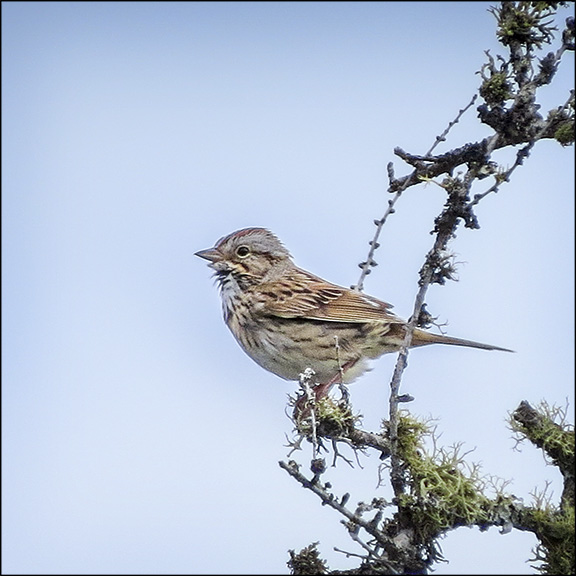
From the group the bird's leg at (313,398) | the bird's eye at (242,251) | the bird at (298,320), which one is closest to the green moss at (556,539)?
the bird's leg at (313,398)

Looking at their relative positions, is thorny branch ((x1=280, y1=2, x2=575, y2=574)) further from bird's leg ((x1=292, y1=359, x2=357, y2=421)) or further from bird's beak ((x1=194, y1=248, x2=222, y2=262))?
bird's beak ((x1=194, y1=248, x2=222, y2=262))

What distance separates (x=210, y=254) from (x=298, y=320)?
2.80 feet

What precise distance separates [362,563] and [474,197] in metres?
1.66

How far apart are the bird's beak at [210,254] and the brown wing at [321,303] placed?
0.39m

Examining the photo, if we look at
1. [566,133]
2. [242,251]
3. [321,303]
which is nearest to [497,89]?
[566,133]

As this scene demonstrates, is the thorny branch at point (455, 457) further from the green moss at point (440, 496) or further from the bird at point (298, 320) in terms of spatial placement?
the bird at point (298, 320)

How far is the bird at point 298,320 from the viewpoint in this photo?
6555 mm

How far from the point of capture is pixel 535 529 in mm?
4199

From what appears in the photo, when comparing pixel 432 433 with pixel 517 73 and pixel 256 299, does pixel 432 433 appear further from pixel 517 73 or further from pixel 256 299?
pixel 256 299

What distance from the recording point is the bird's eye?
7117 millimetres

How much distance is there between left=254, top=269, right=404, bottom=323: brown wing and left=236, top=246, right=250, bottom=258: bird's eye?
287mm

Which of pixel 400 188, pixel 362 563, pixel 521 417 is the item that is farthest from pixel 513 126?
pixel 362 563

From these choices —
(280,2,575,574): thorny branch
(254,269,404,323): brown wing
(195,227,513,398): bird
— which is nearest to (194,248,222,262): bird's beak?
(195,227,513,398): bird

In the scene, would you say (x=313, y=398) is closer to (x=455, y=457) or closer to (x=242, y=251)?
(x=455, y=457)
